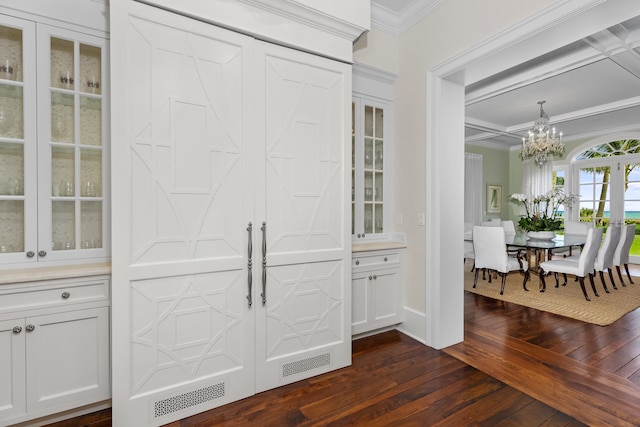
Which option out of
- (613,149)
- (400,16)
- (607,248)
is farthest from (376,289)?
(613,149)

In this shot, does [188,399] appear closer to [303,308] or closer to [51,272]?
[303,308]

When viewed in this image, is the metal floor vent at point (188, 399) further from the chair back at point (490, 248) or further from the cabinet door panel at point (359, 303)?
the chair back at point (490, 248)

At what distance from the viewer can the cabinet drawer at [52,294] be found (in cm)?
164

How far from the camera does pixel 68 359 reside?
1.77m

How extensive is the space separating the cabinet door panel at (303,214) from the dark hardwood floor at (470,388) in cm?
24

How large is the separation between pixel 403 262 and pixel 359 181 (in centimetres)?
91

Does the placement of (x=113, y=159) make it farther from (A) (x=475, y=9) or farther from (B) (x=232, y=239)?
(A) (x=475, y=9)

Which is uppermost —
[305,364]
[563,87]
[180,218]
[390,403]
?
[563,87]

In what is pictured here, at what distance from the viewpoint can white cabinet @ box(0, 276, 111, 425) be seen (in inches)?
64.8

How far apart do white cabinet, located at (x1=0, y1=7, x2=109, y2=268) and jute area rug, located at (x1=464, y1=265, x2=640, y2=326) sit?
4.62m

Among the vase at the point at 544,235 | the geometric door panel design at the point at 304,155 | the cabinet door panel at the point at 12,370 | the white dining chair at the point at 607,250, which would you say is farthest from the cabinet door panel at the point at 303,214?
the white dining chair at the point at 607,250

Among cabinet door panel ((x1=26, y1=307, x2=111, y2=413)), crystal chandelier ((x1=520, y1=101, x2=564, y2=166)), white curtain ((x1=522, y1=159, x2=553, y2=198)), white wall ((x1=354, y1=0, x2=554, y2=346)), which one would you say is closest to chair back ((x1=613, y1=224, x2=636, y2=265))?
crystal chandelier ((x1=520, y1=101, x2=564, y2=166))

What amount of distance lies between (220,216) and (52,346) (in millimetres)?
1143

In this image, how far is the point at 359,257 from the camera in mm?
2814
